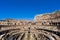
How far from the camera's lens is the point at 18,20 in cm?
8269

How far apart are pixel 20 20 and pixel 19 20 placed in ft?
1.78

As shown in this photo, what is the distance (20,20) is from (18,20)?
95cm

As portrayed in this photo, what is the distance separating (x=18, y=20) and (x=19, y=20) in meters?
0.46

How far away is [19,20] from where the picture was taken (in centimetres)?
8269

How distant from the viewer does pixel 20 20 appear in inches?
3268
